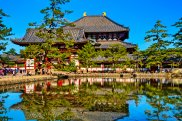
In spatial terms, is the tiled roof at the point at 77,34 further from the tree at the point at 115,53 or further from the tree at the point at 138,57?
the tree at the point at 138,57

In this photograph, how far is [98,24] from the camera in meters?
77.1

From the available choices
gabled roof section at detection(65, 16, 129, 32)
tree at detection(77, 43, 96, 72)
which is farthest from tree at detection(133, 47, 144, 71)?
gabled roof section at detection(65, 16, 129, 32)

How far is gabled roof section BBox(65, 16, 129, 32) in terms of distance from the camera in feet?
239

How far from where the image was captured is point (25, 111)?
14.0m

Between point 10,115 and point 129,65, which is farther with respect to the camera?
point 129,65

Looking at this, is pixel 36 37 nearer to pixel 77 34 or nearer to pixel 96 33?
pixel 77 34

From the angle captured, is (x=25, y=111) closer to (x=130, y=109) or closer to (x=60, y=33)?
(x=130, y=109)

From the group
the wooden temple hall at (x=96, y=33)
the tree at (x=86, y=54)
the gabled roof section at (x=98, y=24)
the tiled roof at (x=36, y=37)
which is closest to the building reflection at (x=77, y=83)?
the tree at (x=86, y=54)

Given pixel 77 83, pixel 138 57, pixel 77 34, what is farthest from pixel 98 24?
pixel 77 83

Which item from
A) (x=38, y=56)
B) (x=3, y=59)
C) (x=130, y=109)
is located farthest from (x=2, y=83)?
(x=130, y=109)

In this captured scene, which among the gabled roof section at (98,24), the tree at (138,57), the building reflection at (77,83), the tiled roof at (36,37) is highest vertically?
the gabled roof section at (98,24)

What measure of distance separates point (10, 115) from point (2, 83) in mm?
17028

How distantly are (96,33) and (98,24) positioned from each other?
4.55 m

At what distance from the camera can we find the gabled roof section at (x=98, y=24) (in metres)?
72.8
